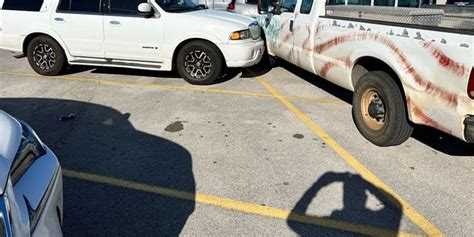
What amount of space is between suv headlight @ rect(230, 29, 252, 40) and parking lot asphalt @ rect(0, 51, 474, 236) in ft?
3.21

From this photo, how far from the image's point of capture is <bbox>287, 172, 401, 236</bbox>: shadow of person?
3037 mm

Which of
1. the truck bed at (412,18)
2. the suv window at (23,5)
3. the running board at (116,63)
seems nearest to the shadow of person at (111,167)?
the running board at (116,63)

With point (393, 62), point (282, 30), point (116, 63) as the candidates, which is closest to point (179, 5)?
point (116, 63)

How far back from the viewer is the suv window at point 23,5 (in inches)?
273

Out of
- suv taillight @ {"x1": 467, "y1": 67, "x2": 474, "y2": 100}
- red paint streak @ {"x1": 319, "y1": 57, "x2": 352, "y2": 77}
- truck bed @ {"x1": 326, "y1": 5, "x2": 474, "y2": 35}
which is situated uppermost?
truck bed @ {"x1": 326, "y1": 5, "x2": 474, "y2": 35}

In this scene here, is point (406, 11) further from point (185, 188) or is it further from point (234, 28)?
point (185, 188)

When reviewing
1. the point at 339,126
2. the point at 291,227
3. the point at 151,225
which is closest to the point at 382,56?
the point at 339,126

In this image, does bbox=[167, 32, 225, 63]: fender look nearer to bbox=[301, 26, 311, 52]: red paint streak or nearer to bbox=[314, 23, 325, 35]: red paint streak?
bbox=[301, 26, 311, 52]: red paint streak

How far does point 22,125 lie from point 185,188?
1528 mm

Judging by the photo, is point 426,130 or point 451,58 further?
point 426,130

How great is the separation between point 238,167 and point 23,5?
563 centimetres

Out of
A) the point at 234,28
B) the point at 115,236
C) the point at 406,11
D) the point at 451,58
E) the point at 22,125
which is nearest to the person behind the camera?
the point at 22,125

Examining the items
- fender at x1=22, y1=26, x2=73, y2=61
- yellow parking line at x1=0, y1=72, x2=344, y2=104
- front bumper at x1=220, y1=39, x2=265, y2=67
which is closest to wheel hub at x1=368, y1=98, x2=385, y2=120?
yellow parking line at x1=0, y1=72, x2=344, y2=104

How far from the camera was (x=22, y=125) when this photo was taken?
244 centimetres
